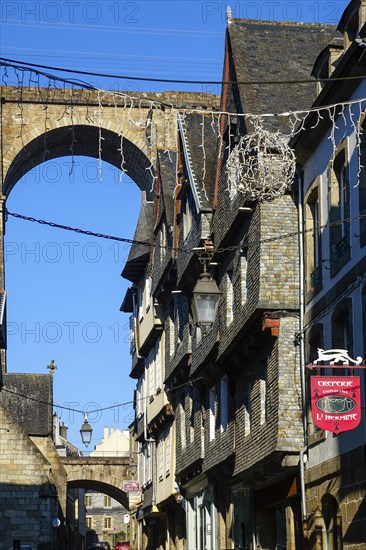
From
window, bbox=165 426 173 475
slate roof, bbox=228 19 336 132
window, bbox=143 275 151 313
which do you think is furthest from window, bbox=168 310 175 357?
slate roof, bbox=228 19 336 132

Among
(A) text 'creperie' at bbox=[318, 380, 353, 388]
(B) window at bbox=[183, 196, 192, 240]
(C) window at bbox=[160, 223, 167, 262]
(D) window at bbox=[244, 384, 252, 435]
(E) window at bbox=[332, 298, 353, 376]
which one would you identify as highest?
(C) window at bbox=[160, 223, 167, 262]

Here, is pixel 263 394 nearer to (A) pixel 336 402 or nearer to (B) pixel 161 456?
(A) pixel 336 402

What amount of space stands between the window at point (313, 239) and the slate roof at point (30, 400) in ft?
113

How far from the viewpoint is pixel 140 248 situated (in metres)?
40.2

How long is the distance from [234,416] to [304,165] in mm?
6328

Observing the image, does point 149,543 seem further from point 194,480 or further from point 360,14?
point 360,14

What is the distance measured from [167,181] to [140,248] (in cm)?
575

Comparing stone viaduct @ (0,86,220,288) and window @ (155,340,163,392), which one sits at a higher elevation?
stone viaduct @ (0,86,220,288)

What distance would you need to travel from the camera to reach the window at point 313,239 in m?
19.1

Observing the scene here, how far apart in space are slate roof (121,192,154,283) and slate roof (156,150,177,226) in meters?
3.56

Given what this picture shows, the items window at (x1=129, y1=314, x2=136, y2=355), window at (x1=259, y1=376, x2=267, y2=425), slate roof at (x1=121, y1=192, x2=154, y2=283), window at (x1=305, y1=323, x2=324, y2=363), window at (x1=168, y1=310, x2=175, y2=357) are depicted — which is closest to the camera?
window at (x1=305, y1=323, x2=324, y2=363)

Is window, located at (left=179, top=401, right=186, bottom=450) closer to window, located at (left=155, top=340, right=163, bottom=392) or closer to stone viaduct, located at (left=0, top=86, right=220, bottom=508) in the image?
window, located at (left=155, top=340, right=163, bottom=392)

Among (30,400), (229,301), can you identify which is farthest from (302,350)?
(30,400)

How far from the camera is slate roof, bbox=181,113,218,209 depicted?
27.0m
